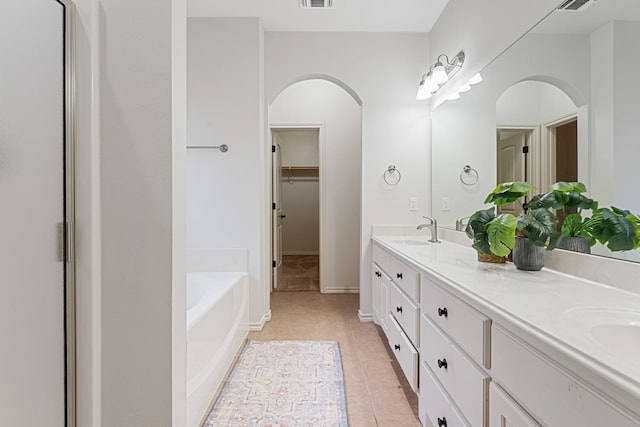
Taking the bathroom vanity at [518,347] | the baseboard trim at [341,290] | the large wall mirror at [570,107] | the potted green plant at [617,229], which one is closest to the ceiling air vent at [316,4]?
the large wall mirror at [570,107]

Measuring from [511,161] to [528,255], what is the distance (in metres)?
0.67

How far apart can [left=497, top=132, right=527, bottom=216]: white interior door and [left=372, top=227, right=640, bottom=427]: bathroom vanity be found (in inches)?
16.4

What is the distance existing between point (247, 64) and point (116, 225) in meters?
2.25

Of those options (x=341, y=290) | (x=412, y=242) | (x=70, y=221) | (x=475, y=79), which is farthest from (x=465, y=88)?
(x=341, y=290)

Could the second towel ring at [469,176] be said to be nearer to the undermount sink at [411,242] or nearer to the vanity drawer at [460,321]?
the undermount sink at [411,242]

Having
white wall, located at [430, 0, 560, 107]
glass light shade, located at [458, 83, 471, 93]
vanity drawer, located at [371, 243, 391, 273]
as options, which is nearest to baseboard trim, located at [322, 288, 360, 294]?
vanity drawer, located at [371, 243, 391, 273]

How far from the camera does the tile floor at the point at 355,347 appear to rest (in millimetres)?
1763

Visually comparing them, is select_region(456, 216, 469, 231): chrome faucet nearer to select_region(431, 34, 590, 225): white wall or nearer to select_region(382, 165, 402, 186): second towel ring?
select_region(431, 34, 590, 225): white wall

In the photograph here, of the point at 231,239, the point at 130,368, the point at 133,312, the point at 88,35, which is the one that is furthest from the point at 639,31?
the point at 231,239

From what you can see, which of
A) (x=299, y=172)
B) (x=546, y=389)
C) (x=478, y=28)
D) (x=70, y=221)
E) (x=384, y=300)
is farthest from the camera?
(x=299, y=172)

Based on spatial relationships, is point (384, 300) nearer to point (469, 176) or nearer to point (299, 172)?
point (469, 176)

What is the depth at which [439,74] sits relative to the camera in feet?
8.36

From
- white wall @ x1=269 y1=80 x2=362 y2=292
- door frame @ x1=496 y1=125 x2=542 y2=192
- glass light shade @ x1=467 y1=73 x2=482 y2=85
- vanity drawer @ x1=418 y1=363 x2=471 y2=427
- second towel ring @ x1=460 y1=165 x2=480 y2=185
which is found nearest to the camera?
vanity drawer @ x1=418 y1=363 x2=471 y2=427

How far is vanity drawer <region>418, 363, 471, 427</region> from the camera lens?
1.21m
